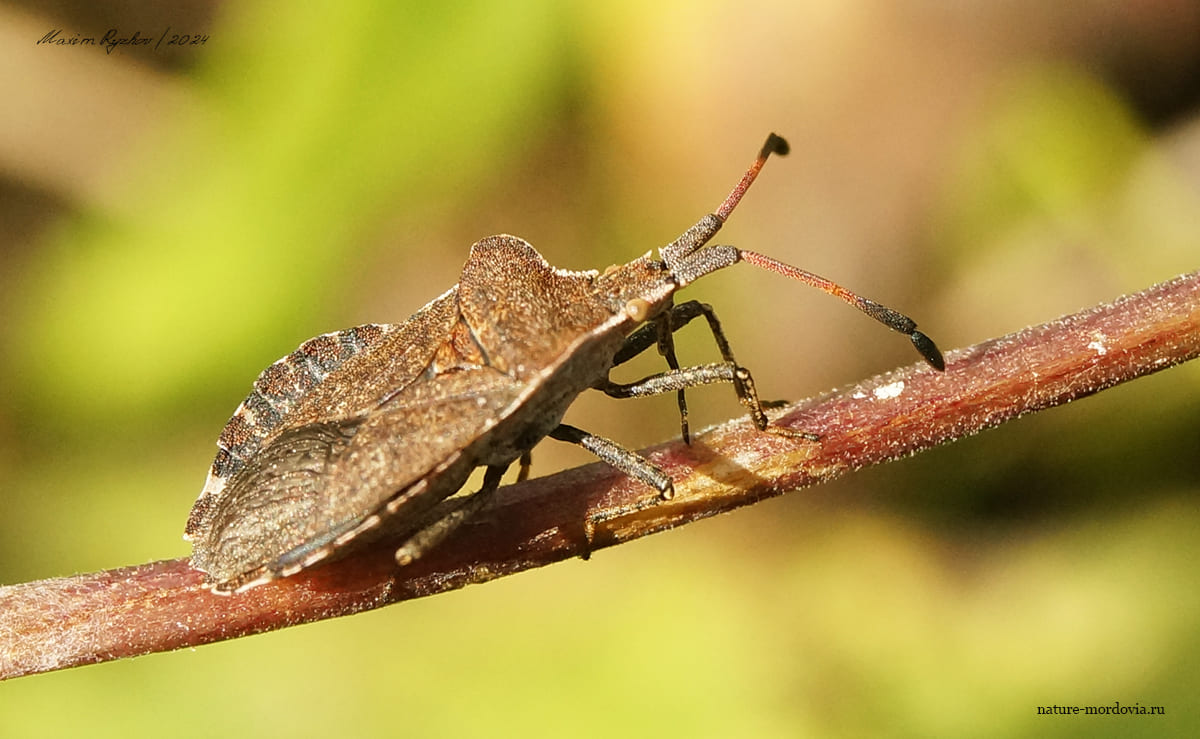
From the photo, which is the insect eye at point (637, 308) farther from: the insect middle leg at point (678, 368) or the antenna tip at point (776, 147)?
the antenna tip at point (776, 147)

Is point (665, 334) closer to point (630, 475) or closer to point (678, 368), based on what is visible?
point (678, 368)

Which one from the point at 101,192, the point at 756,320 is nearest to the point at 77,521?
the point at 101,192

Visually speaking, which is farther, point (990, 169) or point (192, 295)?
point (990, 169)

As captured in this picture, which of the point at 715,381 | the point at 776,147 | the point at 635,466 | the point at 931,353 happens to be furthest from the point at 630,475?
the point at 776,147

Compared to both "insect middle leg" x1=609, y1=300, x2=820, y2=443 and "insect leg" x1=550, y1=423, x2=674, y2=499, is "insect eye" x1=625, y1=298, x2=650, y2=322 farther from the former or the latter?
"insect leg" x1=550, y1=423, x2=674, y2=499

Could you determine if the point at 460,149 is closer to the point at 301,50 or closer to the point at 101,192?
the point at 301,50

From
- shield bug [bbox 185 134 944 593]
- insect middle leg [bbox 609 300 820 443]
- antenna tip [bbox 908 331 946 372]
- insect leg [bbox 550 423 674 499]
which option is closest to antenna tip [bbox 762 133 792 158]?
shield bug [bbox 185 134 944 593]
